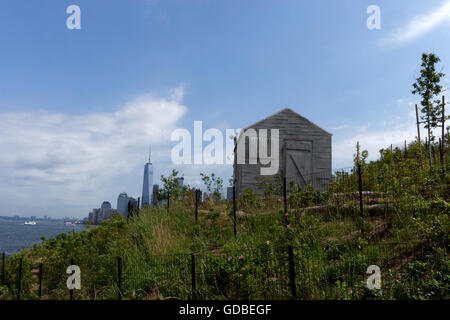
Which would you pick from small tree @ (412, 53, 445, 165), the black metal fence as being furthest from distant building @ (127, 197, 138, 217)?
small tree @ (412, 53, 445, 165)

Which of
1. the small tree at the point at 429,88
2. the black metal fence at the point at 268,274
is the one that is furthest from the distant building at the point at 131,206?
the small tree at the point at 429,88

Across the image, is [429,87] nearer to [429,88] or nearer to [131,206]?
[429,88]

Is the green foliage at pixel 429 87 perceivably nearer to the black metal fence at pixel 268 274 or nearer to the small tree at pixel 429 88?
the small tree at pixel 429 88

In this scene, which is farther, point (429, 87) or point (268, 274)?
point (429, 87)

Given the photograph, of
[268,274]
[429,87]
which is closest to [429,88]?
[429,87]

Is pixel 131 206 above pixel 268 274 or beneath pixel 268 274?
above

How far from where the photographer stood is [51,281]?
10375 millimetres

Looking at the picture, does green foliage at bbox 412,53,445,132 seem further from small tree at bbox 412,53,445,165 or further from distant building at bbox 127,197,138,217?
distant building at bbox 127,197,138,217

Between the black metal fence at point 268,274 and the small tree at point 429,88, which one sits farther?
the small tree at point 429,88

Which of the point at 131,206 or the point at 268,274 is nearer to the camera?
the point at 268,274

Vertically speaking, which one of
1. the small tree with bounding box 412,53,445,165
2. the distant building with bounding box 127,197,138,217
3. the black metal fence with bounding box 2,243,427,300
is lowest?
the black metal fence with bounding box 2,243,427,300

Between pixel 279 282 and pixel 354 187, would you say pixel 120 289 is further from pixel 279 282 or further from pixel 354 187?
pixel 354 187

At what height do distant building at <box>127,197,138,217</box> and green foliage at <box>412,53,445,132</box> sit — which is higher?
green foliage at <box>412,53,445,132</box>

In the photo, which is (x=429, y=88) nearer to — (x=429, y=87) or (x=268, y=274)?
(x=429, y=87)
